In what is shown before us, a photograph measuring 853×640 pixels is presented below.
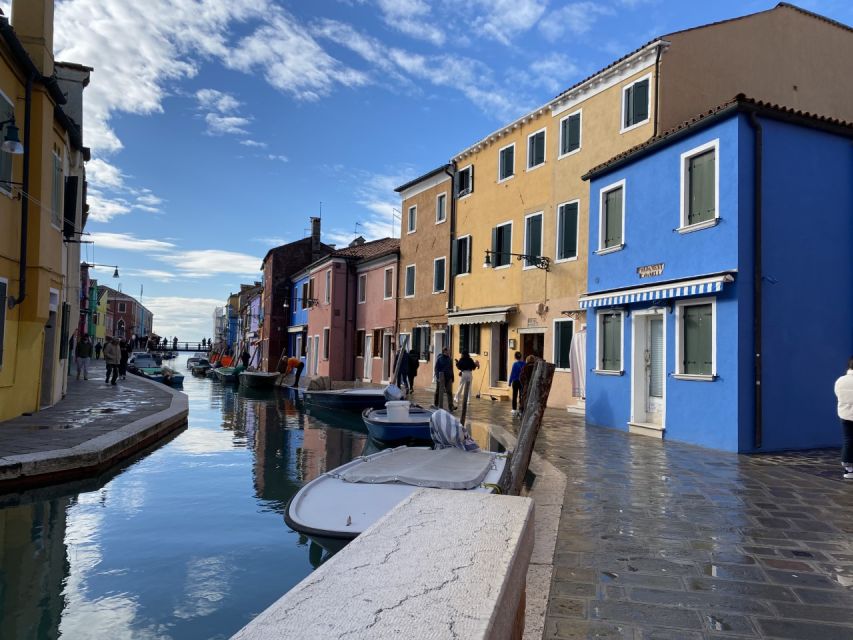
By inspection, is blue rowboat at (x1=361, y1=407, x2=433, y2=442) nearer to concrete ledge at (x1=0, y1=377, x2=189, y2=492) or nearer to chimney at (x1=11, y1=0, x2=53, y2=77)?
concrete ledge at (x1=0, y1=377, x2=189, y2=492)

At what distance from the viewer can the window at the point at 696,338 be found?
1020 centimetres

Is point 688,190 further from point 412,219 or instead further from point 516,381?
point 412,219

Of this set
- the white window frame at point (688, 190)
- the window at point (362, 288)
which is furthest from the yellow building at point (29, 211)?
the window at point (362, 288)

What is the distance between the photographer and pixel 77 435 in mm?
10273

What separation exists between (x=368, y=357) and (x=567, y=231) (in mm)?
14554

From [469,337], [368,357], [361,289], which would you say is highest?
[361,289]

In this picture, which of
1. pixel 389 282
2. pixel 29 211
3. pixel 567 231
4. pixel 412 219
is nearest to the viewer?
pixel 29 211

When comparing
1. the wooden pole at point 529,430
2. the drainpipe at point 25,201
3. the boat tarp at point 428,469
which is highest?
the drainpipe at point 25,201

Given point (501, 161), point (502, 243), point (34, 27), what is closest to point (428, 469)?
point (34, 27)

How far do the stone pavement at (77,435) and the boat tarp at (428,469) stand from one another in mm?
4191

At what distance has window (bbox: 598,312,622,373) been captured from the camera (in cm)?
1258

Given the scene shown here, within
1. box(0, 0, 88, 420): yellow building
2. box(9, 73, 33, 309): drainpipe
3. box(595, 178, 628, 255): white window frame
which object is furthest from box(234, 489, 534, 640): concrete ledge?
box(9, 73, 33, 309): drainpipe

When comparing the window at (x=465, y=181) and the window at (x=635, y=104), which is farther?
the window at (x=465, y=181)

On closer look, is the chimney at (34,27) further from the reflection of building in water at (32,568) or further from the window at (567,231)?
the window at (567,231)
